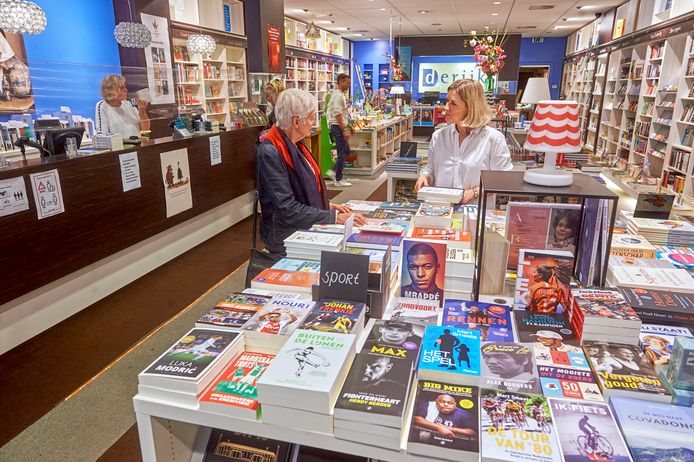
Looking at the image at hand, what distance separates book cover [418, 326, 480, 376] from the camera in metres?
1.22

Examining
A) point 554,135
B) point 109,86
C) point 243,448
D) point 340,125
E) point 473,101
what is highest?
point 109,86

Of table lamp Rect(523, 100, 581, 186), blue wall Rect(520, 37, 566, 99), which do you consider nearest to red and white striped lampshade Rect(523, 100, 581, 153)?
table lamp Rect(523, 100, 581, 186)

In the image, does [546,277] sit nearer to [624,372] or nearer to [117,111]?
[624,372]

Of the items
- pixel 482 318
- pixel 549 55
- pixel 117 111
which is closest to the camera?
pixel 482 318

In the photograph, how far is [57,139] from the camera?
3354 mm

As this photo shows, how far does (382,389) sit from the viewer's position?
1.14 metres

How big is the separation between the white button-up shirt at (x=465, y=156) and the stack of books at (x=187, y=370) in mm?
2260

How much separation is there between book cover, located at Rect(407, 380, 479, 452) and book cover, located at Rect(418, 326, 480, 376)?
4cm

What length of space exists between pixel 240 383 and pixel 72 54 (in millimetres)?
6769

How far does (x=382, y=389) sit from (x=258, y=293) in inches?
28.8

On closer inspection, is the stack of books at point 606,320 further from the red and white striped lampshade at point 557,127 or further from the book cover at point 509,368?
the red and white striped lampshade at point 557,127

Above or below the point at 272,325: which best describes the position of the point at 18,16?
above

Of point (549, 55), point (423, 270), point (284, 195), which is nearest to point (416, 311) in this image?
point (423, 270)

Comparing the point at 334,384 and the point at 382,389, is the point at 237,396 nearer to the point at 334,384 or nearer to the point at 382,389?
the point at 334,384
